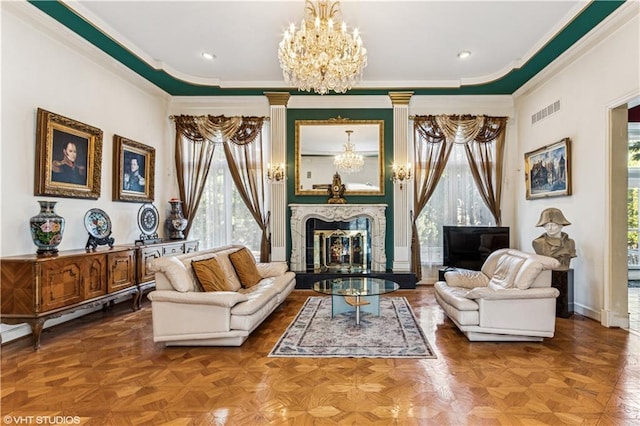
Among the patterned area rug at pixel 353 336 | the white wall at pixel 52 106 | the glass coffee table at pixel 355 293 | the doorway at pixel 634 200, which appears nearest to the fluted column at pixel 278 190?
the patterned area rug at pixel 353 336

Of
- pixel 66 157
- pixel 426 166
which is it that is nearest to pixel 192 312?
pixel 66 157

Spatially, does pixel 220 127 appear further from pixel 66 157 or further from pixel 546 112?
pixel 546 112

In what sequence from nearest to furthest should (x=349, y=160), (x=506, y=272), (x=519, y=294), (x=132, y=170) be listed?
1. (x=519, y=294)
2. (x=506, y=272)
3. (x=132, y=170)
4. (x=349, y=160)

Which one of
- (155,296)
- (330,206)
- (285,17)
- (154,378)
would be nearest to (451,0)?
(285,17)

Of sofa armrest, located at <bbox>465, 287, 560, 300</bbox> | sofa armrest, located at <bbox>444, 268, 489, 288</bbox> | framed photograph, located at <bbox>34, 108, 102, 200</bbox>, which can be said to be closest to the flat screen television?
sofa armrest, located at <bbox>444, 268, 489, 288</bbox>

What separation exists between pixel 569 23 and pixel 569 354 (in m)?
3.66

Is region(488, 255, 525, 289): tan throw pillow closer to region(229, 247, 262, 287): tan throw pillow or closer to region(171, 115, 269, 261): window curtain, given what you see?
region(229, 247, 262, 287): tan throw pillow

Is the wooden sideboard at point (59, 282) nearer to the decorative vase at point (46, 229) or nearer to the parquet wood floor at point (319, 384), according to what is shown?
the decorative vase at point (46, 229)

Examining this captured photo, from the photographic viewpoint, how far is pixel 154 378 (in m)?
2.84

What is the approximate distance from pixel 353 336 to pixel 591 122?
4044mm

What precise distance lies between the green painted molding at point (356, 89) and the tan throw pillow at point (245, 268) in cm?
315

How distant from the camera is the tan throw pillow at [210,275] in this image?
12.0 feet

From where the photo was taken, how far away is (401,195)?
654 cm

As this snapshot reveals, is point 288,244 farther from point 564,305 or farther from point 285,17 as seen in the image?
point 564,305
